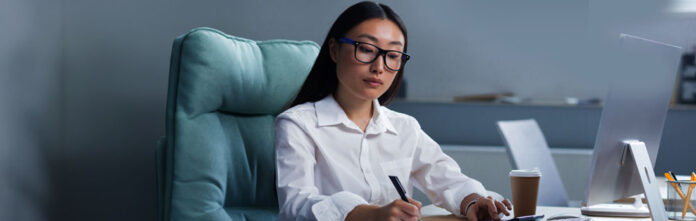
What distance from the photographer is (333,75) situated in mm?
1479

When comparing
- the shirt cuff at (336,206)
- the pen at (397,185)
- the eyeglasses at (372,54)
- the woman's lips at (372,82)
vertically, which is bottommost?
the shirt cuff at (336,206)

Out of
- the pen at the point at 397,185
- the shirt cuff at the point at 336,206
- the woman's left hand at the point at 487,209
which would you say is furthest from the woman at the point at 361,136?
the pen at the point at 397,185

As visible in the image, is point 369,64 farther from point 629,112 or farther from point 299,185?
point 629,112

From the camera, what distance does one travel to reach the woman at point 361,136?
1.29 metres

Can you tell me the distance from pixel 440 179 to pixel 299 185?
356 mm

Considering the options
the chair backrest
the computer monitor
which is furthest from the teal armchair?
the chair backrest

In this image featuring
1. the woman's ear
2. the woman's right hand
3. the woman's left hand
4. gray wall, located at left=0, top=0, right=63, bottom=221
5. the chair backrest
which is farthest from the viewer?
the chair backrest

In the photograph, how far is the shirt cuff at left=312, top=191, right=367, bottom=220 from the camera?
105 centimetres

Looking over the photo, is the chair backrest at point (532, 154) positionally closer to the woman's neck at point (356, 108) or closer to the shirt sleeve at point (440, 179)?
the shirt sleeve at point (440, 179)

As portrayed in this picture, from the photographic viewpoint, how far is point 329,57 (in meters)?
1.47

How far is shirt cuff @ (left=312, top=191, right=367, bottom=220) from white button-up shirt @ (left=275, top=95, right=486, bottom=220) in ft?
0.37

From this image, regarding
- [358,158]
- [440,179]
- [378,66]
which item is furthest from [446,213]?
[378,66]

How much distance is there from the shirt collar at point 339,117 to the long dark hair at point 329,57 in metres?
0.04

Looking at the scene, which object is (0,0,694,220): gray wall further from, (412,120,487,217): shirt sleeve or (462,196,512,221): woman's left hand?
(462,196,512,221): woman's left hand
